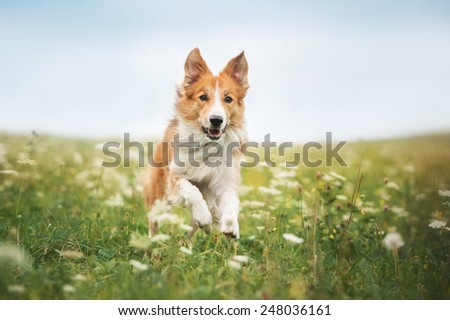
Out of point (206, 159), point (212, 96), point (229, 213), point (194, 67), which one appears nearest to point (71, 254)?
point (229, 213)

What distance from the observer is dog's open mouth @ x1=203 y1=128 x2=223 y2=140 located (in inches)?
175

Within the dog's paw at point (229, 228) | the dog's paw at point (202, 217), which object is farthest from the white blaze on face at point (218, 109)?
the dog's paw at point (229, 228)

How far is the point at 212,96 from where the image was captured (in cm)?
450

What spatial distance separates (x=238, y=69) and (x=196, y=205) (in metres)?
1.46

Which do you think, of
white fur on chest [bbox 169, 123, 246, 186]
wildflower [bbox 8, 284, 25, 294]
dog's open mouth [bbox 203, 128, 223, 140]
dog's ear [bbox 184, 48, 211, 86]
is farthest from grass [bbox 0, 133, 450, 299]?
dog's ear [bbox 184, 48, 211, 86]

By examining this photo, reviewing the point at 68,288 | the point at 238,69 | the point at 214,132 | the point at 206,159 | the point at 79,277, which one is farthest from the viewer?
the point at 238,69

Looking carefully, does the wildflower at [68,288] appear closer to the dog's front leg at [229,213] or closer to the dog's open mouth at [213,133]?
the dog's front leg at [229,213]

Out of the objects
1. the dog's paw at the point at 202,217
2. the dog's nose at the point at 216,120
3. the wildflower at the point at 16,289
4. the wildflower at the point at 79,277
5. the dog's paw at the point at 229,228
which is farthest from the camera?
the dog's nose at the point at 216,120

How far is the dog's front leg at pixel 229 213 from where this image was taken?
12.9 ft

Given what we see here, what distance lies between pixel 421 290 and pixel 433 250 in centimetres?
126

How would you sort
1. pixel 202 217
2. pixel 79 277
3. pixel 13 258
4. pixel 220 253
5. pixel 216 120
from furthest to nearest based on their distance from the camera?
pixel 216 120, pixel 202 217, pixel 220 253, pixel 13 258, pixel 79 277

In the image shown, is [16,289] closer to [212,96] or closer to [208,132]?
[208,132]

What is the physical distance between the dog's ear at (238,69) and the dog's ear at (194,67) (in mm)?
207
